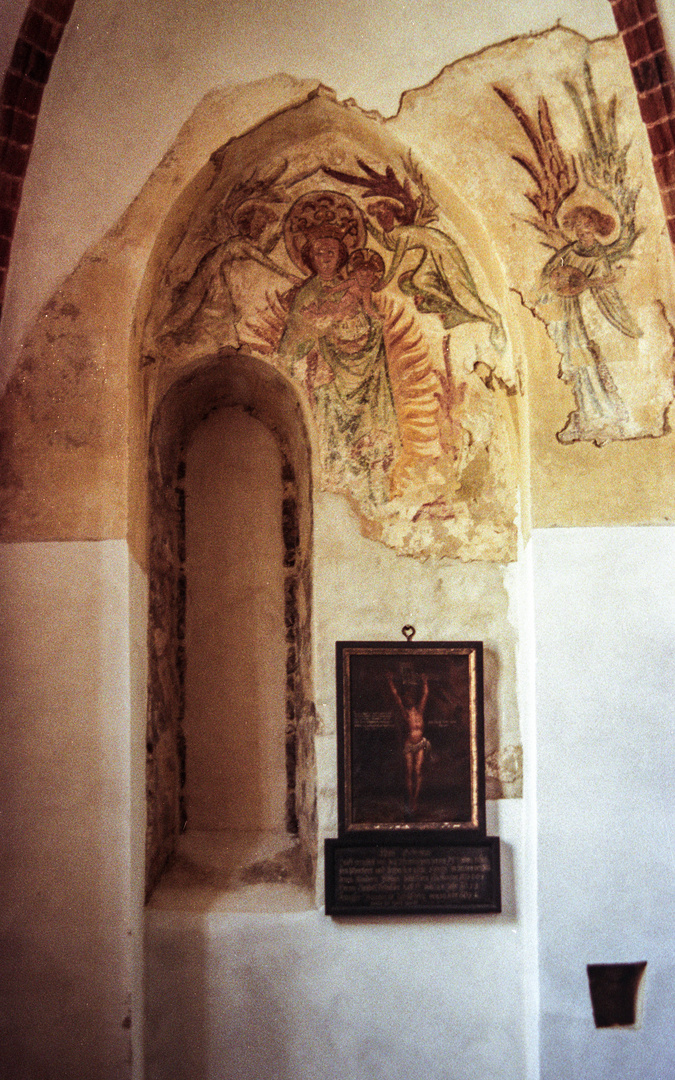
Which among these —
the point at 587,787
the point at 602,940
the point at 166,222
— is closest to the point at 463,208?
the point at 166,222

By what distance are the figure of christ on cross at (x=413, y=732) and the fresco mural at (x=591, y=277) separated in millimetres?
1578

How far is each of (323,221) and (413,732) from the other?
2.95m

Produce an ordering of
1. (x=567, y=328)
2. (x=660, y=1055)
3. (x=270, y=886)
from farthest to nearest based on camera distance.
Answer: (x=270, y=886) → (x=567, y=328) → (x=660, y=1055)

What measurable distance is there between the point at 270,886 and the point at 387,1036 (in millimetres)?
991

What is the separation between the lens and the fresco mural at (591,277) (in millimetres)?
4410

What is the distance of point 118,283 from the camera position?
14.6 feet

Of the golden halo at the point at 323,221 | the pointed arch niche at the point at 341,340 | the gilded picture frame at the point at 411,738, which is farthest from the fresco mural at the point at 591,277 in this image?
the gilded picture frame at the point at 411,738

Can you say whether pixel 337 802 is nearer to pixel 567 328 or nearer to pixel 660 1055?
pixel 660 1055

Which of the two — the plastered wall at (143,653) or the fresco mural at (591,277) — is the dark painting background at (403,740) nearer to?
the plastered wall at (143,653)

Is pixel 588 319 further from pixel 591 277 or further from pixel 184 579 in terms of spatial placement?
pixel 184 579

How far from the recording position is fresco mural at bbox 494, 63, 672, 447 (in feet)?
14.5

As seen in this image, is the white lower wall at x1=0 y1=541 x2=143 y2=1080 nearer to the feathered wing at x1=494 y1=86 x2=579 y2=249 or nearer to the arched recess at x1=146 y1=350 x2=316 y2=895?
the arched recess at x1=146 y1=350 x2=316 y2=895

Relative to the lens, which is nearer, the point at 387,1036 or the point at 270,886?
the point at 387,1036

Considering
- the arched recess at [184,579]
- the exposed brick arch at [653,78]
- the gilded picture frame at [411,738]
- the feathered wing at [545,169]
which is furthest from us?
the arched recess at [184,579]
